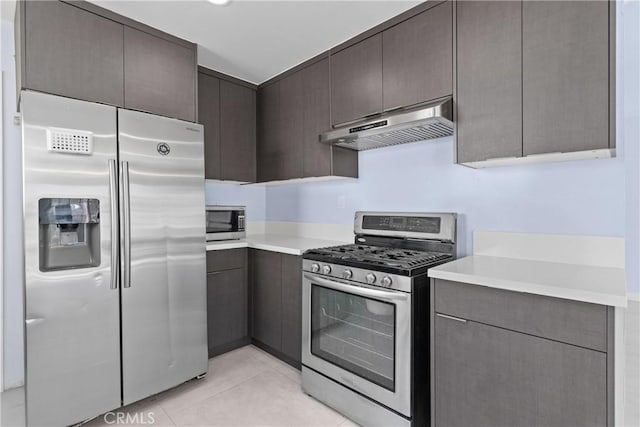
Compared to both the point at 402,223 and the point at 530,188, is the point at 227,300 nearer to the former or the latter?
the point at 402,223

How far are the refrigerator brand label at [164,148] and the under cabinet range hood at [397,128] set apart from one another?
1037mm

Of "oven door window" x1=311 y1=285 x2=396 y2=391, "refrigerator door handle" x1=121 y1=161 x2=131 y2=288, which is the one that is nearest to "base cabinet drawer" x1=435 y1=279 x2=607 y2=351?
"oven door window" x1=311 y1=285 x2=396 y2=391

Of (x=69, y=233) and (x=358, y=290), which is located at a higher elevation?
(x=69, y=233)

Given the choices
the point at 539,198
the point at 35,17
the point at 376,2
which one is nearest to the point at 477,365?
the point at 539,198

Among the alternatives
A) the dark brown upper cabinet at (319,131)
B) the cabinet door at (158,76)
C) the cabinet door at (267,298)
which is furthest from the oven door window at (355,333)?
the cabinet door at (158,76)

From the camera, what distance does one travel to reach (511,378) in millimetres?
1394

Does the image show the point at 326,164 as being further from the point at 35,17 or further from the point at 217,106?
the point at 35,17

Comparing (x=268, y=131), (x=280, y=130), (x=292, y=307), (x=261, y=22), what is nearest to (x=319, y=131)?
(x=280, y=130)

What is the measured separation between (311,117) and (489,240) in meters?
1.58

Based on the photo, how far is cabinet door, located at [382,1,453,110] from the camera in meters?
1.87

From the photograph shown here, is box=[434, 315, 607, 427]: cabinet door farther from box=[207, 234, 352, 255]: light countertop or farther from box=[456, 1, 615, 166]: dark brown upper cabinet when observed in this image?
box=[207, 234, 352, 255]: light countertop

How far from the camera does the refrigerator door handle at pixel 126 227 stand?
1917 mm

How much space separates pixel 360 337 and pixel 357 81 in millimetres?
1687

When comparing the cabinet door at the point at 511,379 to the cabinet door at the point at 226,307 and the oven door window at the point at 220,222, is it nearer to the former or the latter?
the cabinet door at the point at 226,307
